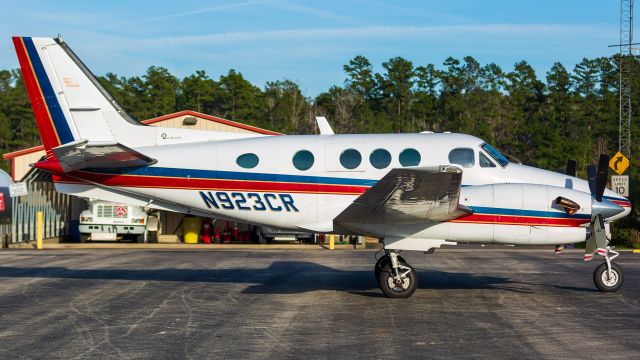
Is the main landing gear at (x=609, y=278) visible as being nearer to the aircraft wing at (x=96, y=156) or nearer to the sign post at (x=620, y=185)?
the aircraft wing at (x=96, y=156)

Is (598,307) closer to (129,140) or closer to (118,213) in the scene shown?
(129,140)

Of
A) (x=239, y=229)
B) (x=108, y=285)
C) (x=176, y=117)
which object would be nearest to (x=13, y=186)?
(x=176, y=117)

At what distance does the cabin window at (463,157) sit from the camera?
1480 cm

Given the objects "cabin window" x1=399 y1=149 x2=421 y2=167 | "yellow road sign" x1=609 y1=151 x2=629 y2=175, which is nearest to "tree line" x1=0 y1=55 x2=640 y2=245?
"yellow road sign" x1=609 y1=151 x2=629 y2=175

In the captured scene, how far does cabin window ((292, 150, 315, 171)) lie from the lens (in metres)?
15.0

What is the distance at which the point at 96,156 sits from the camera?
14836mm

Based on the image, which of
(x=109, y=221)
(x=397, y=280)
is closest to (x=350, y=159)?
(x=397, y=280)

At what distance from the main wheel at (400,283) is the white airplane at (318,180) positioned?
0.06ft

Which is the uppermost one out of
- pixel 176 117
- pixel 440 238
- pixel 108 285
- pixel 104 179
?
pixel 176 117

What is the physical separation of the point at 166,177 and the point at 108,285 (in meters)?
2.87

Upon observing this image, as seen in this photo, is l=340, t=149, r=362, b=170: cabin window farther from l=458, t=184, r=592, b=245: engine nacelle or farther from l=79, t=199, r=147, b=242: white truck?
l=79, t=199, r=147, b=242: white truck

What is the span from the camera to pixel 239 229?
3509cm

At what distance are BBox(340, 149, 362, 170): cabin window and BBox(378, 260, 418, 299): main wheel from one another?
2.09 m

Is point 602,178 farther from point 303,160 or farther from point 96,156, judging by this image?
point 96,156
